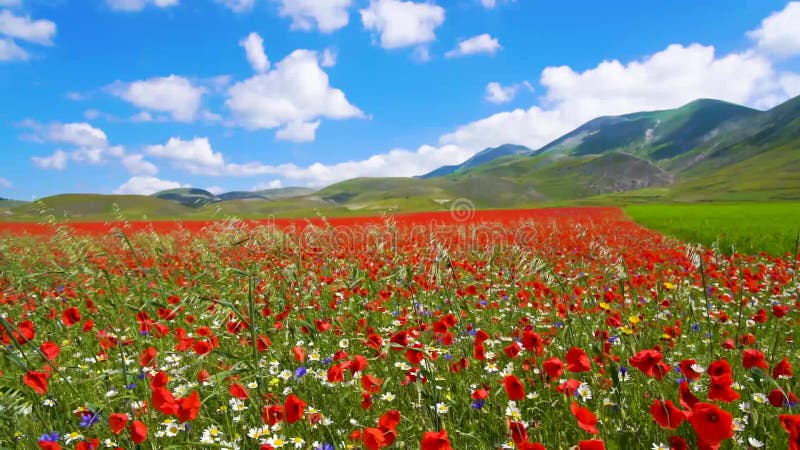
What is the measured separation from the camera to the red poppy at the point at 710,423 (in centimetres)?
152

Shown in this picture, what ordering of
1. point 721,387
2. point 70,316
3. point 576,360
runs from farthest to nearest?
point 70,316, point 576,360, point 721,387

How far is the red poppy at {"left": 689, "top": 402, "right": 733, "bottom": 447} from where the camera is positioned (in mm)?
1521

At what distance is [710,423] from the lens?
5.16 feet

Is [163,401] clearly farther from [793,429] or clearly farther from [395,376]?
[793,429]

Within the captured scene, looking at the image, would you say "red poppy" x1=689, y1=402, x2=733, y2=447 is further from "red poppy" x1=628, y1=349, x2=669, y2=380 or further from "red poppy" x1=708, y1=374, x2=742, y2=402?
"red poppy" x1=628, y1=349, x2=669, y2=380

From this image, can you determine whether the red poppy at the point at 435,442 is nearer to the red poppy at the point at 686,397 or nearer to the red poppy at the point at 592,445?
the red poppy at the point at 592,445

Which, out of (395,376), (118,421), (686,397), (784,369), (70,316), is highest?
(70,316)

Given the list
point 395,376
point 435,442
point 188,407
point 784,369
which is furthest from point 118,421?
point 784,369

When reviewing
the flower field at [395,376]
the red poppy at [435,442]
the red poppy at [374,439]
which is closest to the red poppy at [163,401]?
the flower field at [395,376]

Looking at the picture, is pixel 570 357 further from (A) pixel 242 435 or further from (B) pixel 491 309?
(B) pixel 491 309

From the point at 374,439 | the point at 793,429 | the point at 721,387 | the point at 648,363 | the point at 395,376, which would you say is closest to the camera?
the point at 793,429

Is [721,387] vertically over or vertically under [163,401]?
under

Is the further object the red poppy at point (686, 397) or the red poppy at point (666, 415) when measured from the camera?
the red poppy at point (686, 397)

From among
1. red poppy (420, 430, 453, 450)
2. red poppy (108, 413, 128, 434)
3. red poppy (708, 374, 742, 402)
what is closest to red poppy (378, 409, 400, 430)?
red poppy (420, 430, 453, 450)
